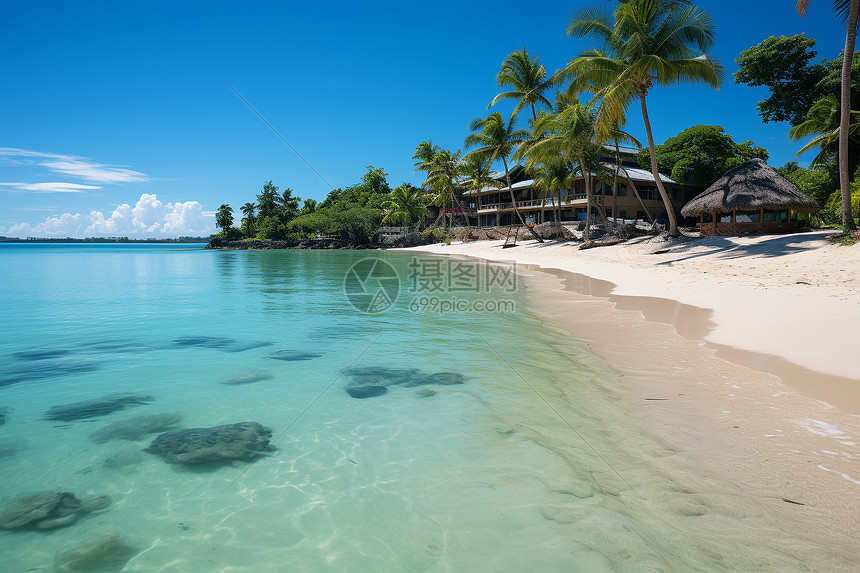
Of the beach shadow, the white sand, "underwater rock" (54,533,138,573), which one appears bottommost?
"underwater rock" (54,533,138,573)

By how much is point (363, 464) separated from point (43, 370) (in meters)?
6.93

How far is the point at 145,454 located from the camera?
4348 mm

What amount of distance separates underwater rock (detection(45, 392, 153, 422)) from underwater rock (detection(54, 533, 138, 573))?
2.90 metres

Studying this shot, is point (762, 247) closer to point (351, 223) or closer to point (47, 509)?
point (47, 509)

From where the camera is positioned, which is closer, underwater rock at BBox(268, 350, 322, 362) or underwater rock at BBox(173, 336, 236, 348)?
underwater rock at BBox(268, 350, 322, 362)

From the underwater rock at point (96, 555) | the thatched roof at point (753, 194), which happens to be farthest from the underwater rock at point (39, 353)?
the thatched roof at point (753, 194)

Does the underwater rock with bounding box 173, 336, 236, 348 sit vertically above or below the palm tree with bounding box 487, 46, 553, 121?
below

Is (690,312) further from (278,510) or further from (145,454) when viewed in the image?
(145,454)

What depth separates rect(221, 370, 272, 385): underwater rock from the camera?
6.60 m

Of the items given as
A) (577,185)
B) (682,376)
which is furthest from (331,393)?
(577,185)

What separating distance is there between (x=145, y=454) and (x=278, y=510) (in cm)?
187

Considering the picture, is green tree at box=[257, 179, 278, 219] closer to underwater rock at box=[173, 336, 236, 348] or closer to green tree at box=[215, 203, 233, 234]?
green tree at box=[215, 203, 233, 234]

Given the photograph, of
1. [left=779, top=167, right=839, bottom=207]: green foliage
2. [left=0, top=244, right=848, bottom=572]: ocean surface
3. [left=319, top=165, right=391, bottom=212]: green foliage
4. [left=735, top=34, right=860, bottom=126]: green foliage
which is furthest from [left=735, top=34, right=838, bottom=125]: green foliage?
[left=319, top=165, right=391, bottom=212]: green foliage
